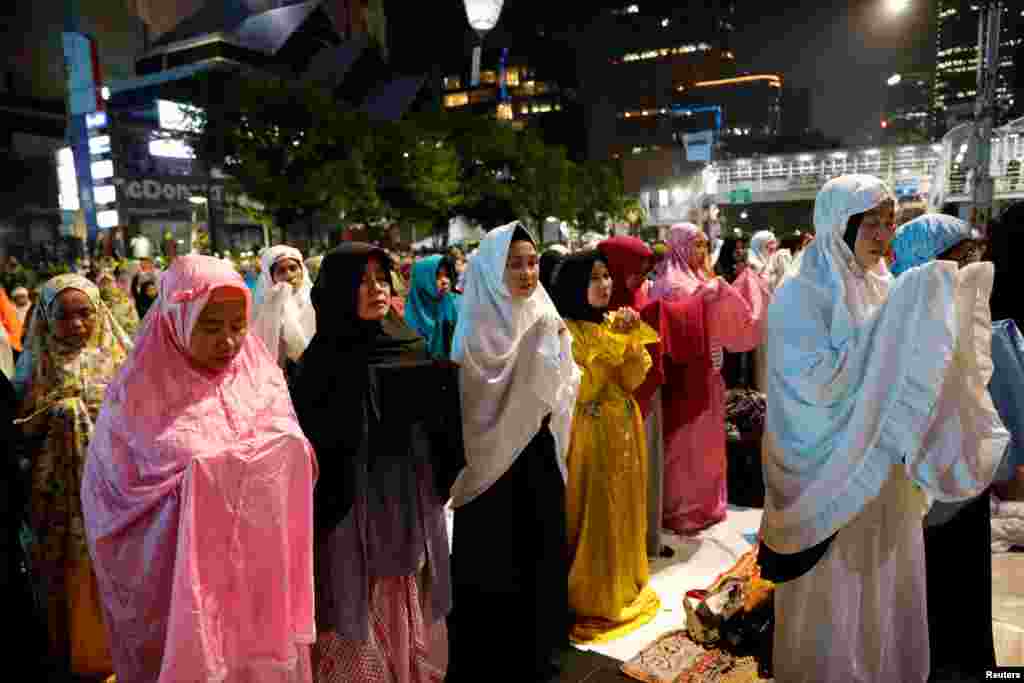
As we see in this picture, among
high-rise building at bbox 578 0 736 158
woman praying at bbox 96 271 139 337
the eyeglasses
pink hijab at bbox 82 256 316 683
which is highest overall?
high-rise building at bbox 578 0 736 158

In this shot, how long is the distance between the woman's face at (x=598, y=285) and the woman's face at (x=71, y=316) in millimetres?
2244

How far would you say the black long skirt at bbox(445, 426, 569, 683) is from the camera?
8.65ft

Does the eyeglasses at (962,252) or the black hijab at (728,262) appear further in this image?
the black hijab at (728,262)

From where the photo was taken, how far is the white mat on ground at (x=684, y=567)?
299 cm

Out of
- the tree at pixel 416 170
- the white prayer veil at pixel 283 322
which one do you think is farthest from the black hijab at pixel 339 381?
the tree at pixel 416 170

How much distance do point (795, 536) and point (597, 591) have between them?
1027 millimetres

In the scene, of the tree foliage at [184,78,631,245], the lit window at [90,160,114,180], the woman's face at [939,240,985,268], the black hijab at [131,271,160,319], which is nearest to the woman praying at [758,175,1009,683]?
the woman's face at [939,240,985,268]

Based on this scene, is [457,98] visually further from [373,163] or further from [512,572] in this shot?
[512,572]

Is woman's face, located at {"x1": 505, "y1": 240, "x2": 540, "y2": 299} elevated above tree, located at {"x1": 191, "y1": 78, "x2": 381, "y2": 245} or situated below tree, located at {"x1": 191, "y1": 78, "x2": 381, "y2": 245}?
below

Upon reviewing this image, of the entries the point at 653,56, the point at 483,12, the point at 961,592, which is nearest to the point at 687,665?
the point at 961,592

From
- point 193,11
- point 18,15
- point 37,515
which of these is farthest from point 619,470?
point 193,11

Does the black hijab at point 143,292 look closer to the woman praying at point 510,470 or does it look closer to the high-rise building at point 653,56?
the woman praying at point 510,470

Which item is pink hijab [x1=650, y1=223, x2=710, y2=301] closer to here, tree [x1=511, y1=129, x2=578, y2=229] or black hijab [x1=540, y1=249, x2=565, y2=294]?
black hijab [x1=540, y1=249, x2=565, y2=294]

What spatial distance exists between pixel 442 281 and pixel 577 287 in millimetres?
2460
